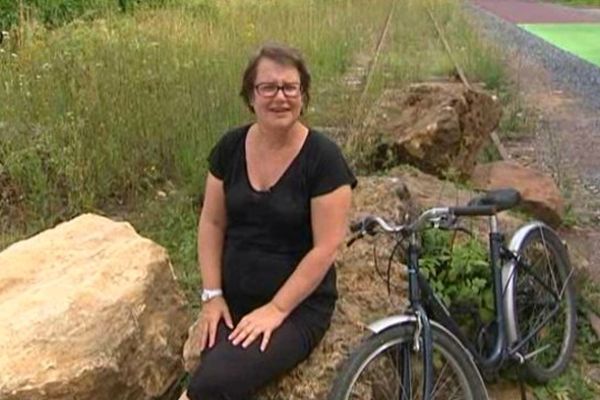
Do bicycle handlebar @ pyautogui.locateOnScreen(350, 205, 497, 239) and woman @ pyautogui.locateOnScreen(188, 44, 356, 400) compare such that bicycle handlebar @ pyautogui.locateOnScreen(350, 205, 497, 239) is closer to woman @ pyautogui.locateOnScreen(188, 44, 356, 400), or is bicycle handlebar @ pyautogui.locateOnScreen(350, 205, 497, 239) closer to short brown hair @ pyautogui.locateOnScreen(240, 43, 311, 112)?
woman @ pyautogui.locateOnScreen(188, 44, 356, 400)

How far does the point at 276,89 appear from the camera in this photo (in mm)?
3658

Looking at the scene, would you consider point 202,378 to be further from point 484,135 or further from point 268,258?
point 484,135

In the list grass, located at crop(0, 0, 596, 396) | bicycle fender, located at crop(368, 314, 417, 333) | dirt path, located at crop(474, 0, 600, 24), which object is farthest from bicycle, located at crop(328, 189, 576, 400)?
dirt path, located at crop(474, 0, 600, 24)

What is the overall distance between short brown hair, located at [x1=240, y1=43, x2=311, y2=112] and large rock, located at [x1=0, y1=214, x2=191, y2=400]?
109 centimetres

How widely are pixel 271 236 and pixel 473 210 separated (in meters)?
0.79

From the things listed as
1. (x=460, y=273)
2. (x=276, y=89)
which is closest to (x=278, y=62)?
(x=276, y=89)

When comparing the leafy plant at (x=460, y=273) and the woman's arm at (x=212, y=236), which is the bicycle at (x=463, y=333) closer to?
the leafy plant at (x=460, y=273)

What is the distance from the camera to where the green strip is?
17919 mm

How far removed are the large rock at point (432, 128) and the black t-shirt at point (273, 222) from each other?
352cm

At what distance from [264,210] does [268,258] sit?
17 centimetres

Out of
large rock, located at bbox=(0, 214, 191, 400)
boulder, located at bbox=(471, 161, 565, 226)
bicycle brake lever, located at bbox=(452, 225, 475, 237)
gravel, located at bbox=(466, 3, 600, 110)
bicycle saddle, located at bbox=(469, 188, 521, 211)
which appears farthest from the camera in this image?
gravel, located at bbox=(466, 3, 600, 110)

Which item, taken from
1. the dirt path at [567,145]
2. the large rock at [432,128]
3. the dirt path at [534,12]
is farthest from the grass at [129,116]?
the dirt path at [534,12]

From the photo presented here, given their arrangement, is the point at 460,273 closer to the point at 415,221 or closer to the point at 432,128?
the point at 415,221

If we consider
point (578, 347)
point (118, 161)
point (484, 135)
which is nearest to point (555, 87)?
point (484, 135)
